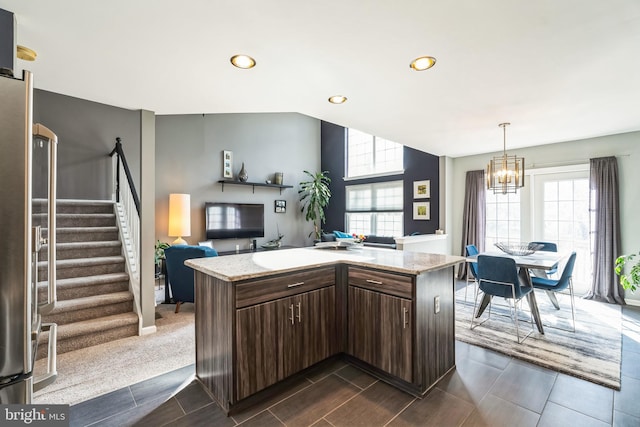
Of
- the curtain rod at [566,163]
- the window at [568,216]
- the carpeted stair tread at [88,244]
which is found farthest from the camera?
the window at [568,216]

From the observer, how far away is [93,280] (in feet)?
10.1

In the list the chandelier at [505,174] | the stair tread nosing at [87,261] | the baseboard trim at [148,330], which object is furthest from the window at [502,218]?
the stair tread nosing at [87,261]

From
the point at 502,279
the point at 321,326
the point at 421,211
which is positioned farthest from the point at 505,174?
the point at 321,326

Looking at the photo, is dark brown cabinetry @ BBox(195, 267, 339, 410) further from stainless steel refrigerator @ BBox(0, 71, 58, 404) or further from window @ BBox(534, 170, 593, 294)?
window @ BBox(534, 170, 593, 294)

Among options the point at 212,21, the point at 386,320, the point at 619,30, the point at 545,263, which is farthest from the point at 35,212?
the point at 545,263

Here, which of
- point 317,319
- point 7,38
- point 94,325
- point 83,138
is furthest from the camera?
point 83,138

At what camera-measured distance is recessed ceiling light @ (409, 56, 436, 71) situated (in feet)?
6.75

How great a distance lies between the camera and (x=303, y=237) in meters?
7.97

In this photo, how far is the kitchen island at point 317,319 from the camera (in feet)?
5.91

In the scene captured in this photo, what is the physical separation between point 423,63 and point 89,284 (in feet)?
12.5

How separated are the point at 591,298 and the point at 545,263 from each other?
Answer: 2309mm

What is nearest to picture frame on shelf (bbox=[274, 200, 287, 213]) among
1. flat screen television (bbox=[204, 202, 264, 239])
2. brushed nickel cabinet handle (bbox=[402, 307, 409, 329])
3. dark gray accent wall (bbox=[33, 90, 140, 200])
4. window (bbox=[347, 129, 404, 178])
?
flat screen television (bbox=[204, 202, 264, 239])

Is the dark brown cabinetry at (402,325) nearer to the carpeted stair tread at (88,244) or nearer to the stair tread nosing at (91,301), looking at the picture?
the stair tread nosing at (91,301)

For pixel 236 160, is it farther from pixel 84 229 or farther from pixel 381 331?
pixel 381 331
